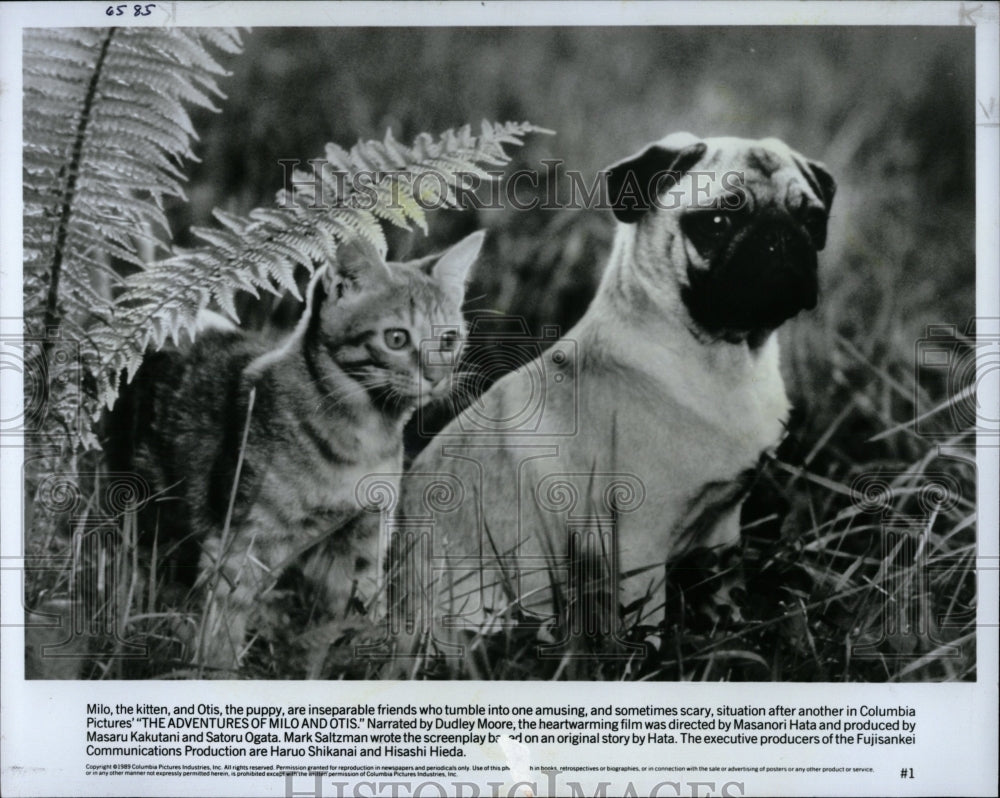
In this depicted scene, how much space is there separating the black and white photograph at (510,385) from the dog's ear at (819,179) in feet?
0.04

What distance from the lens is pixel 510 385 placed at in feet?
8.66

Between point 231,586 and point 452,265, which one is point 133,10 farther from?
point 231,586

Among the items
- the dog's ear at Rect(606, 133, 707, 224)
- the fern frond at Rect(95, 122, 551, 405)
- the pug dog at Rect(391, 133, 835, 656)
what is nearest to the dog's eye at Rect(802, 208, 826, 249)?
the pug dog at Rect(391, 133, 835, 656)

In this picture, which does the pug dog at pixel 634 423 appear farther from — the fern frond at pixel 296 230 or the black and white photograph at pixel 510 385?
the fern frond at pixel 296 230

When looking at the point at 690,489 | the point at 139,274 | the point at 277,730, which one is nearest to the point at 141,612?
the point at 277,730

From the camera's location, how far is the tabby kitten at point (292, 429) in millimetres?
2646

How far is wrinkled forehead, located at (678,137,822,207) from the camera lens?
8.71 feet

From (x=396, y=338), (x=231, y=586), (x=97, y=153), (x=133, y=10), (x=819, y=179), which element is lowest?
(x=231, y=586)

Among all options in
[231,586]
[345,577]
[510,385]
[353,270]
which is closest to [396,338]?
[353,270]

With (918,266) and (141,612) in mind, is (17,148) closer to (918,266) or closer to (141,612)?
(141,612)

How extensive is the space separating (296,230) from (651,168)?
1.15 meters

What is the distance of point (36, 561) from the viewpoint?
2678mm

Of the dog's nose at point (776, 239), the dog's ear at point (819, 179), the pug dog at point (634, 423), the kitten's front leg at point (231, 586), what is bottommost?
the kitten's front leg at point (231, 586)

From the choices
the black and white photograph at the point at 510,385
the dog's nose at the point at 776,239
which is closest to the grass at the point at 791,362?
the black and white photograph at the point at 510,385
